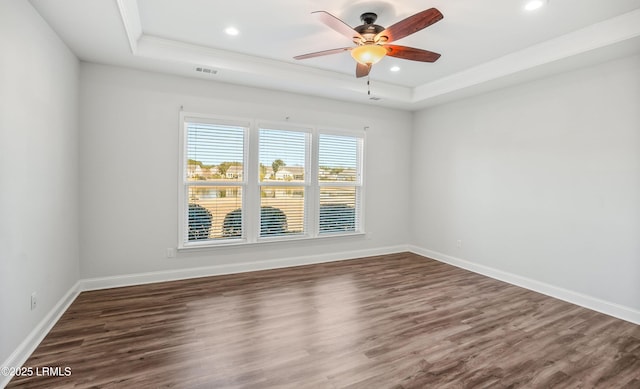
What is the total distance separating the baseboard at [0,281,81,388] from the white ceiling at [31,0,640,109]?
2585 mm

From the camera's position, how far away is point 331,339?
267 cm

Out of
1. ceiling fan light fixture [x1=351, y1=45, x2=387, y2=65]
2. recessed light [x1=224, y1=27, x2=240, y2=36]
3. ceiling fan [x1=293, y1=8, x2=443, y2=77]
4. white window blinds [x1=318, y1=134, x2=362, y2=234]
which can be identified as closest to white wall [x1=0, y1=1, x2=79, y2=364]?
recessed light [x1=224, y1=27, x2=240, y2=36]

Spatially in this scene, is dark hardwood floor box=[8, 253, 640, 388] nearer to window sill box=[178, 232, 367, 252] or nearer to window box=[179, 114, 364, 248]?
window sill box=[178, 232, 367, 252]

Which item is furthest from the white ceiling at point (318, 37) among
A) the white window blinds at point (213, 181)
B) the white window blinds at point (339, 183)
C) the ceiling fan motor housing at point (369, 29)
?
the white window blinds at point (339, 183)

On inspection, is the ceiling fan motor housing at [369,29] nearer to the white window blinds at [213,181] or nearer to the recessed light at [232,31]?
the recessed light at [232,31]

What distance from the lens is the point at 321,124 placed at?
507 cm

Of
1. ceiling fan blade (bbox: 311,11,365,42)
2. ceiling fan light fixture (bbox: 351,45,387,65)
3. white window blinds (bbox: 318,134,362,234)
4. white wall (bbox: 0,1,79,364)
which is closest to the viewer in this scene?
white wall (bbox: 0,1,79,364)

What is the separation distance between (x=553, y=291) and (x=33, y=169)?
555 centimetres

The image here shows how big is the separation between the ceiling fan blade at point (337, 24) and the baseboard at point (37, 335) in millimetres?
3266

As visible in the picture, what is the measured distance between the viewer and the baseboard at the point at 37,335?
2.13 meters

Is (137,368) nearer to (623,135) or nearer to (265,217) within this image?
(265,217)

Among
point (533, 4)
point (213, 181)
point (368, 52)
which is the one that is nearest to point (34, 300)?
point (213, 181)

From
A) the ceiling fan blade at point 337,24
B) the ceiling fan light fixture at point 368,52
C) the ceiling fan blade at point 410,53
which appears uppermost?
the ceiling fan blade at point 337,24

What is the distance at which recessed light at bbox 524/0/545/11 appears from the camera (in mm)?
2633
